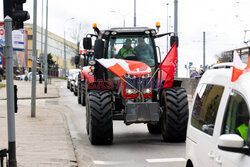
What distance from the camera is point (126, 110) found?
35.2 ft

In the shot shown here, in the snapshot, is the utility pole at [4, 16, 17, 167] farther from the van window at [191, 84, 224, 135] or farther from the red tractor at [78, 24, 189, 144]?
the red tractor at [78, 24, 189, 144]

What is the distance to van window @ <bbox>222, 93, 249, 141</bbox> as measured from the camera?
4168mm

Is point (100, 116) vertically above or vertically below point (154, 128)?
above

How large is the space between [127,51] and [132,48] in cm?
14

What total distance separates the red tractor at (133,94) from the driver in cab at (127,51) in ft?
0.08

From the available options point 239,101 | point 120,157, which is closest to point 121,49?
point 120,157

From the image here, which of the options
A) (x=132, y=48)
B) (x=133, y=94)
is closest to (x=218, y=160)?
(x=133, y=94)

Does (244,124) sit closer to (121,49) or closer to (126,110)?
(126,110)

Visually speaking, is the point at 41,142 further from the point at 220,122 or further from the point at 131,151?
the point at 220,122

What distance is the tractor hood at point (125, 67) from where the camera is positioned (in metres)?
11.2

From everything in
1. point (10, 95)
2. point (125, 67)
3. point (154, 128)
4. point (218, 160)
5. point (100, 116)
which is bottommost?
point (154, 128)

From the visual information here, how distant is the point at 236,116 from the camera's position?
14.2 feet

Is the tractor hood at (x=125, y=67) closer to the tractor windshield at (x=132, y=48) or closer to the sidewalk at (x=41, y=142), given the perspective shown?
the tractor windshield at (x=132, y=48)

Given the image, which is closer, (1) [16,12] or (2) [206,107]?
(2) [206,107]
